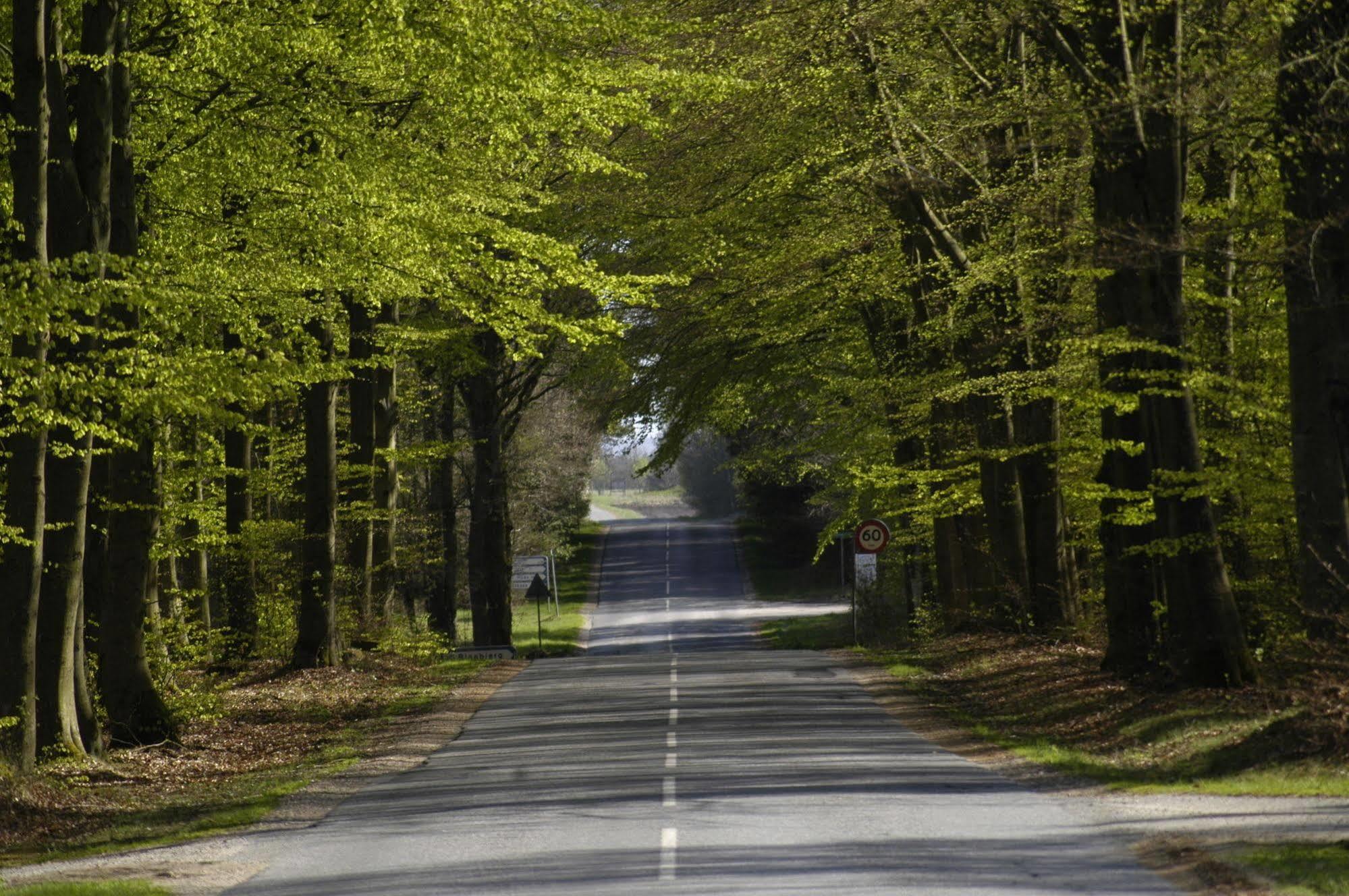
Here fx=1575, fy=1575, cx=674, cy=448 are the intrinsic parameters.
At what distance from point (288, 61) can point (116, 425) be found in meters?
5.63

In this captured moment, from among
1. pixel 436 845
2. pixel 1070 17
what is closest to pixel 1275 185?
pixel 1070 17

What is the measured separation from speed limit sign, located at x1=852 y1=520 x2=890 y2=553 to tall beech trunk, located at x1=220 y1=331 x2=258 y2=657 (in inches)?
510

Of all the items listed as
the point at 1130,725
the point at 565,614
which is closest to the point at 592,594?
the point at 565,614

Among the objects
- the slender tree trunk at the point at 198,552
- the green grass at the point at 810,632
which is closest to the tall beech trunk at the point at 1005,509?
the green grass at the point at 810,632

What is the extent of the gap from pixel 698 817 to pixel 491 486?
1081 inches

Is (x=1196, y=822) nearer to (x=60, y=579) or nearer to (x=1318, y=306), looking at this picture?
(x=1318, y=306)

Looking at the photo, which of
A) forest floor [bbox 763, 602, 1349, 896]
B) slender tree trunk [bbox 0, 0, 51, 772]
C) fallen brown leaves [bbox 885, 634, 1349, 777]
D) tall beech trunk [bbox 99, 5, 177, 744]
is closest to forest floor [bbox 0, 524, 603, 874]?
tall beech trunk [bbox 99, 5, 177, 744]

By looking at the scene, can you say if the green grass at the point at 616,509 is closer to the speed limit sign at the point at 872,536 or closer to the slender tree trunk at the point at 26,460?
the speed limit sign at the point at 872,536

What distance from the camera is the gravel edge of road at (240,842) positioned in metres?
11.7

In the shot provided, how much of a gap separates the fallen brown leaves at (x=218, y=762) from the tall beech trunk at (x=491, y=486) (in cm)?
947

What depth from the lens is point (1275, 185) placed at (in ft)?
59.6

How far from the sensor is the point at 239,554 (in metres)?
27.1

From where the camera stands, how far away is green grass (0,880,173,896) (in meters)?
10.9

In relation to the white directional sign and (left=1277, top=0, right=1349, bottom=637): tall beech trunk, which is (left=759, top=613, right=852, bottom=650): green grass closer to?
the white directional sign
